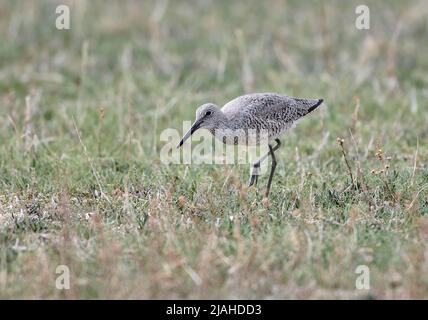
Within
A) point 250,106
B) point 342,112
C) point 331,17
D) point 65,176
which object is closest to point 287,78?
point 342,112

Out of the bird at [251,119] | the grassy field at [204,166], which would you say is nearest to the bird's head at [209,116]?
the bird at [251,119]

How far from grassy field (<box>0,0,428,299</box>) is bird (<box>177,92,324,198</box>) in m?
0.28

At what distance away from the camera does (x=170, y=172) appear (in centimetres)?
649

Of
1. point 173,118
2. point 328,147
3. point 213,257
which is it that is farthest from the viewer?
point 173,118

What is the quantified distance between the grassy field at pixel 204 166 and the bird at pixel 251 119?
0.92 feet

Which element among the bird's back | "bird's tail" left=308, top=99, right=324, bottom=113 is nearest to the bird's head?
the bird's back

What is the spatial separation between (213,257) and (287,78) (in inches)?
193

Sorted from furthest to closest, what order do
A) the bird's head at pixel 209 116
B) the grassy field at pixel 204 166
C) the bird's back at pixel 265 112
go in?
the bird's back at pixel 265 112 → the bird's head at pixel 209 116 → the grassy field at pixel 204 166

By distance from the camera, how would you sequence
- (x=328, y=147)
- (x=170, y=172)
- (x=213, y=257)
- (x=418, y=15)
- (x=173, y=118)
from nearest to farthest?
1. (x=213, y=257)
2. (x=170, y=172)
3. (x=328, y=147)
4. (x=173, y=118)
5. (x=418, y=15)

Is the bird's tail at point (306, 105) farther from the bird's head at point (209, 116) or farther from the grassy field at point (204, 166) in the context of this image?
the bird's head at point (209, 116)

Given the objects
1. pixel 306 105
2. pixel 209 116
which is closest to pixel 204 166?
pixel 209 116

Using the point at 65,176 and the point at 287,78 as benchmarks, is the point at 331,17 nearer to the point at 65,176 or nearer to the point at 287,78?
the point at 287,78

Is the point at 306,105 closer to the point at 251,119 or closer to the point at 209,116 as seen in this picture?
the point at 251,119

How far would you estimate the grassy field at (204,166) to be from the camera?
4.64m
